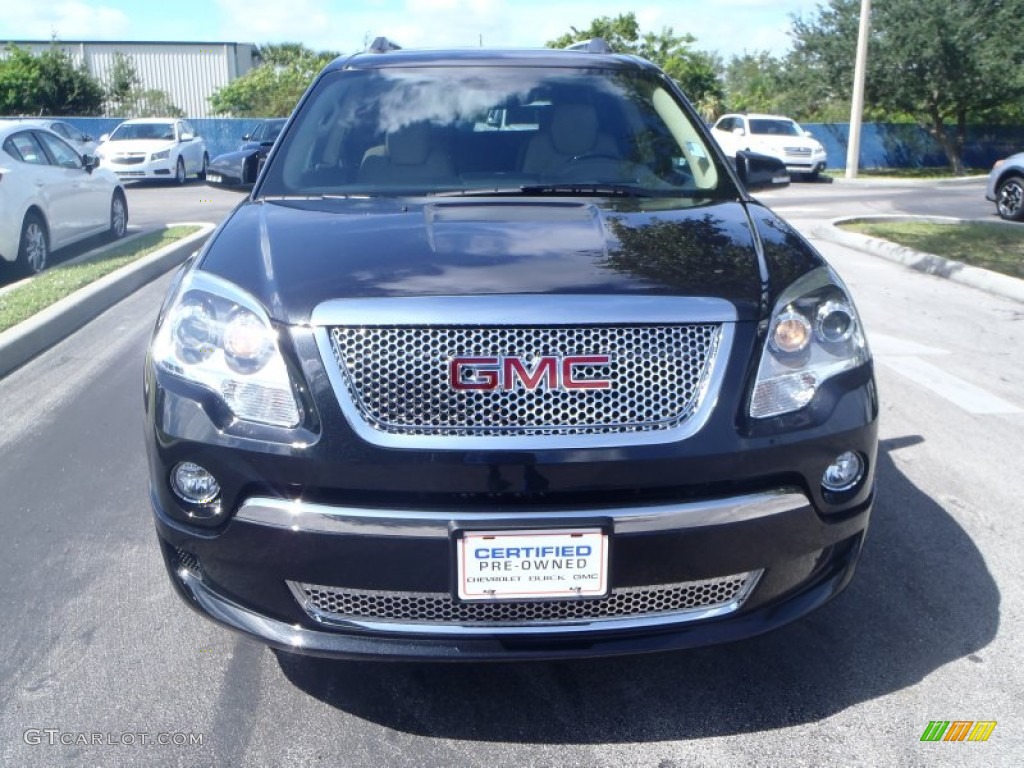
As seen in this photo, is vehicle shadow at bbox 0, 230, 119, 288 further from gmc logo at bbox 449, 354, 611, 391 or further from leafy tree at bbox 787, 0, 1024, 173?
leafy tree at bbox 787, 0, 1024, 173

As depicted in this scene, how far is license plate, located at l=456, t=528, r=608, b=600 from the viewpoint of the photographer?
2.54 m

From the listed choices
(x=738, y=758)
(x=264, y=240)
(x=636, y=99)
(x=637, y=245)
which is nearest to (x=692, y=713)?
(x=738, y=758)

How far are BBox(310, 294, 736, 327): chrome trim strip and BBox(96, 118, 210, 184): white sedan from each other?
2216 cm

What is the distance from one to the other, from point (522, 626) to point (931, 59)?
32.1m

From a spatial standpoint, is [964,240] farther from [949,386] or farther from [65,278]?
[65,278]

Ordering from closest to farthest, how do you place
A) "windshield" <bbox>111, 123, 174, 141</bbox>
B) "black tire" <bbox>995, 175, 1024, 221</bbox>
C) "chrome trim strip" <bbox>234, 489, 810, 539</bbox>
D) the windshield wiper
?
1. "chrome trim strip" <bbox>234, 489, 810, 539</bbox>
2. the windshield wiper
3. "black tire" <bbox>995, 175, 1024, 221</bbox>
4. "windshield" <bbox>111, 123, 174, 141</bbox>

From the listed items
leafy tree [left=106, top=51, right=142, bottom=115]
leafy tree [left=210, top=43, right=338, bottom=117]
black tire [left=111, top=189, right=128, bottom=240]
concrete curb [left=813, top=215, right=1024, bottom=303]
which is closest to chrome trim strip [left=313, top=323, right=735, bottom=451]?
concrete curb [left=813, top=215, right=1024, bottom=303]

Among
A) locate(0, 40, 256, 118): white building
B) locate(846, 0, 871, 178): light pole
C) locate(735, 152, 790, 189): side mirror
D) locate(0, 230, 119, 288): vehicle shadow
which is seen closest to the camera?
locate(735, 152, 790, 189): side mirror

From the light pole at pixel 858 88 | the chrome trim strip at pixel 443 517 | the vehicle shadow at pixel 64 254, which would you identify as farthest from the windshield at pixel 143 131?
the chrome trim strip at pixel 443 517

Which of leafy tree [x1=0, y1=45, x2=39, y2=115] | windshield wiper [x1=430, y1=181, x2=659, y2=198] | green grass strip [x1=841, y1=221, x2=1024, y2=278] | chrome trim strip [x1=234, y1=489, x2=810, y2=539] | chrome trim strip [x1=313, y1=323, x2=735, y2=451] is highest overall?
leafy tree [x1=0, y1=45, x2=39, y2=115]

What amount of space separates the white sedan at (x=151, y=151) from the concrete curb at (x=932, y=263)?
1531 cm

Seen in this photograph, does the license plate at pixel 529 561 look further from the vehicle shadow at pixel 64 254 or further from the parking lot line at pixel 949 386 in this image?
the vehicle shadow at pixel 64 254

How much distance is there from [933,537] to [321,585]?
2.54 m

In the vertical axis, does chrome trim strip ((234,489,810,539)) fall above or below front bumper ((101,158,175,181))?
above
